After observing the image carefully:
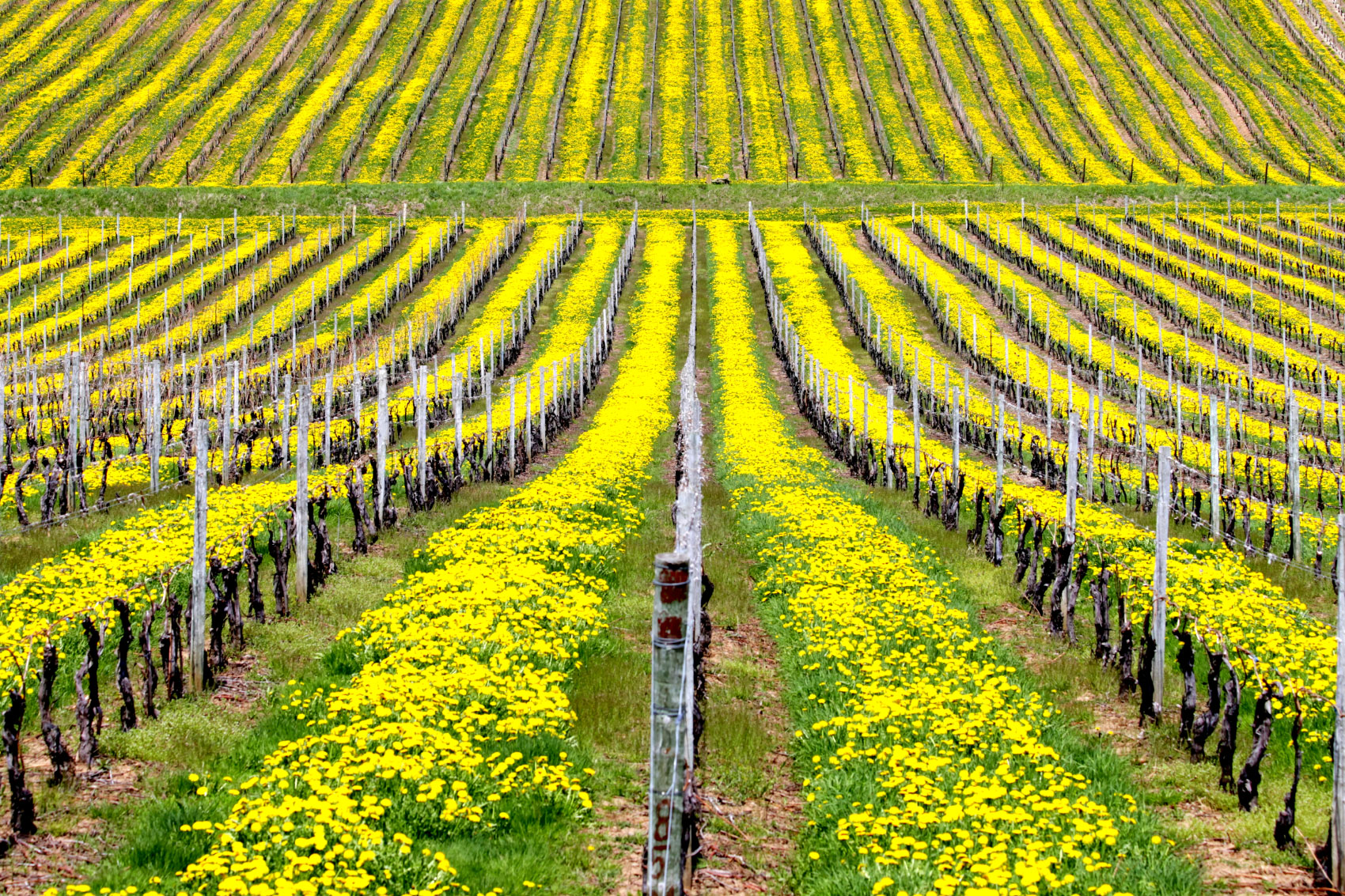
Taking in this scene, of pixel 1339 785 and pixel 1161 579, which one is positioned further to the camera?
pixel 1161 579

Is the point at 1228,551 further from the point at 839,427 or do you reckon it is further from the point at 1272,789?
the point at 839,427

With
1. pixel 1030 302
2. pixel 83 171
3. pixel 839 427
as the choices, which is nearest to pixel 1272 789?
pixel 839 427

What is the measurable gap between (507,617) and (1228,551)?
12363 mm

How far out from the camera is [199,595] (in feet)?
40.9

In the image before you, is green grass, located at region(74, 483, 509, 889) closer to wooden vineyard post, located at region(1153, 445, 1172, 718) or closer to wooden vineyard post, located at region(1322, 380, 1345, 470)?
wooden vineyard post, located at region(1153, 445, 1172, 718)

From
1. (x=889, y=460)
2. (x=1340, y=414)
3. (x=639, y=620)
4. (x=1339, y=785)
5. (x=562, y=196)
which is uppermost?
(x=562, y=196)

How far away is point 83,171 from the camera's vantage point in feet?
263

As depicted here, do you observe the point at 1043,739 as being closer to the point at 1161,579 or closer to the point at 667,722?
the point at 1161,579

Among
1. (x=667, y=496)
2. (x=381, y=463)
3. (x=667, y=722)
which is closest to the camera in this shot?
(x=667, y=722)

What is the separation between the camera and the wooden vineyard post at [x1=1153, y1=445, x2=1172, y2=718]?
12.3 metres

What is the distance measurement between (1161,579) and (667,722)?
8015 mm

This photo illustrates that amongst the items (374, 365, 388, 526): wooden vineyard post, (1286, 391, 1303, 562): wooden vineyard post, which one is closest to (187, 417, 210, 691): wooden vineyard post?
(374, 365, 388, 526): wooden vineyard post

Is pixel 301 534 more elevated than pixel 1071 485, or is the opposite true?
pixel 1071 485

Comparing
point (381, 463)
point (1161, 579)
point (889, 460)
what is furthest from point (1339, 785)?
point (889, 460)
